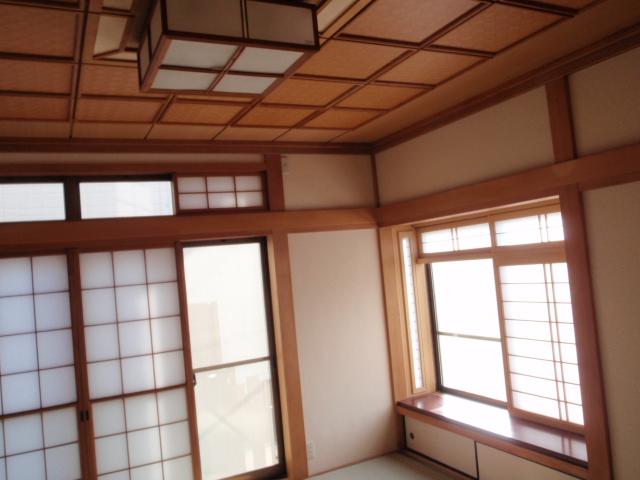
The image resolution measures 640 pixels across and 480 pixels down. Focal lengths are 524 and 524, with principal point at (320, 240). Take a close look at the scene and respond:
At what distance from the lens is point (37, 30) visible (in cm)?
241

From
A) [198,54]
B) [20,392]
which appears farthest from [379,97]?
[20,392]

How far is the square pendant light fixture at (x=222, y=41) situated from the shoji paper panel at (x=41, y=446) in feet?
9.50

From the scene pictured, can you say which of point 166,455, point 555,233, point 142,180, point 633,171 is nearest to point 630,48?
point 633,171

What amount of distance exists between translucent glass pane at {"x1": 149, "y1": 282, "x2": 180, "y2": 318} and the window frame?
8.29 ft

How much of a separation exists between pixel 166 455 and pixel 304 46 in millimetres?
3674

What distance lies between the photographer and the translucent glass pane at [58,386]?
4141mm

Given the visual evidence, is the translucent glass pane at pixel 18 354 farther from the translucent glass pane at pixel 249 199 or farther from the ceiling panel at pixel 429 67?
the ceiling panel at pixel 429 67

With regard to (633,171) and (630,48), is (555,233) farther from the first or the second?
(630,48)

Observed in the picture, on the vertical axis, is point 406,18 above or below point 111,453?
above

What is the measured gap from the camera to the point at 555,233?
4.05 metres

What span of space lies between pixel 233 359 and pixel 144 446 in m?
1.03

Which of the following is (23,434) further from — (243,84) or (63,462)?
(243,84)

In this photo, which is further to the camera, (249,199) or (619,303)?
(249,199)

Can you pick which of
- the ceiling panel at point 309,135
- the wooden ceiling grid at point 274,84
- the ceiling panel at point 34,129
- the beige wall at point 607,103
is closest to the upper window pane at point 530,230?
the beige wall at point 607,103
